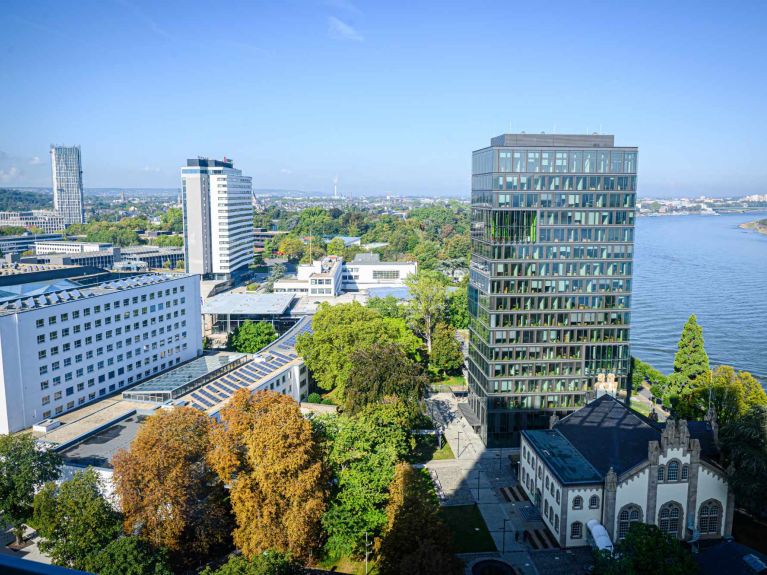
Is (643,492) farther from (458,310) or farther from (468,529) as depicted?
(458,310)

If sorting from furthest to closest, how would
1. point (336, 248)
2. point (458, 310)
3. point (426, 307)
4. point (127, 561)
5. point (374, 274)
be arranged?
point (336, 248)
point (374, 274)
point (458, 310)
point (426, 307)
point (127, 561)

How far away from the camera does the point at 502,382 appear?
48031mm

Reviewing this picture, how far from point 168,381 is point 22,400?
10.6 metres

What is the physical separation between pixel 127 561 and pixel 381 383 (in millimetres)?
23093

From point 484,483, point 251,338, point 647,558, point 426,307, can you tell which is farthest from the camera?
point 426,307

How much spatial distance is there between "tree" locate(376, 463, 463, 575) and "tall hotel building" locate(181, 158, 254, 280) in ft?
304

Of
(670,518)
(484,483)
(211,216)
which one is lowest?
(484,483)

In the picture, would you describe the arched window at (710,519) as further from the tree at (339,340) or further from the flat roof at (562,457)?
the tree at (339,340)

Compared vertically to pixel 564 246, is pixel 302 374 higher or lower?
lower

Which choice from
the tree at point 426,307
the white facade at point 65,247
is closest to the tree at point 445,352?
the tree at point 426,307

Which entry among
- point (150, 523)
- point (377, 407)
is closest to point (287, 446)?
point (150, 523)

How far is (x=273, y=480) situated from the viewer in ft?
102

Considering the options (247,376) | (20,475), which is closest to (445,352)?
(247,376)

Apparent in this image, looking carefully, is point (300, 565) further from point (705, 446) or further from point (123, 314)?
point (123, 314)
